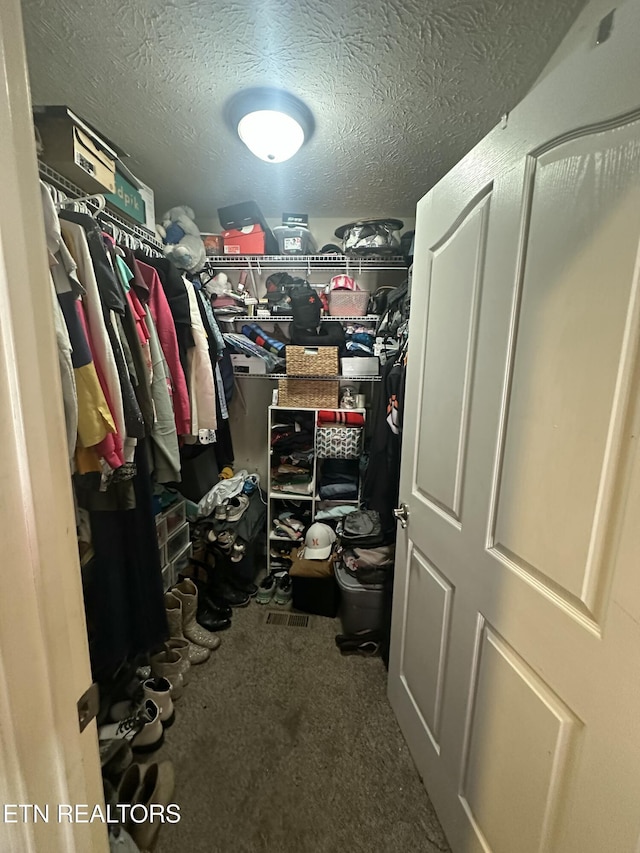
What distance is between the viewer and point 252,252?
82.3 inches

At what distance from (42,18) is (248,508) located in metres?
2.15

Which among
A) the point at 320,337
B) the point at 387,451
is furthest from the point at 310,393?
the point at 387,451

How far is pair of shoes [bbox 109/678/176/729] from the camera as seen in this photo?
131 cm

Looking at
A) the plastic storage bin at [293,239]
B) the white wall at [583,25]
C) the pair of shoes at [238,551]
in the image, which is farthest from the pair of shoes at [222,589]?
the white wall at [583,25]

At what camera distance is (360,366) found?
2053mm

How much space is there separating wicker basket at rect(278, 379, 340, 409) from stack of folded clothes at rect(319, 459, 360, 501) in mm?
413

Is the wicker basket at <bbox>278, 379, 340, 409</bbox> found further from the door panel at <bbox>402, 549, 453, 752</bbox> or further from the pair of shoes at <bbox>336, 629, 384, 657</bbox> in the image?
the pair of shoes at <bbox>336, 629, 384, 657</bbox>

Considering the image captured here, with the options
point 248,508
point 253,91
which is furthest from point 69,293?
point 248,508

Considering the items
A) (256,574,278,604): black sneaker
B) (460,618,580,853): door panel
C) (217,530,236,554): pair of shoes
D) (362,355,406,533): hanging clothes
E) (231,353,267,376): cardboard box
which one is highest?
(231,353,267,376): cardboard box

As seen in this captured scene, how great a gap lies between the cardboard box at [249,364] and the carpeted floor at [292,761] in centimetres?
158

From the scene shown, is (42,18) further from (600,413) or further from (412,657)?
(412,657)

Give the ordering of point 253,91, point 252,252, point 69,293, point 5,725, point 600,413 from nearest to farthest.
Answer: point 5,725
point 600,413
point 69,293
point 253,91
point 252,252

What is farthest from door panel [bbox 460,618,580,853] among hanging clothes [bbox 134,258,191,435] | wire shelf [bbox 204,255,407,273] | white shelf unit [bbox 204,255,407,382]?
wire shelf [bbox 204,255,407,273]

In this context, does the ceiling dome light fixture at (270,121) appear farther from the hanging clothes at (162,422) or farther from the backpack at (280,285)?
the hanging clothes at (162,422)
